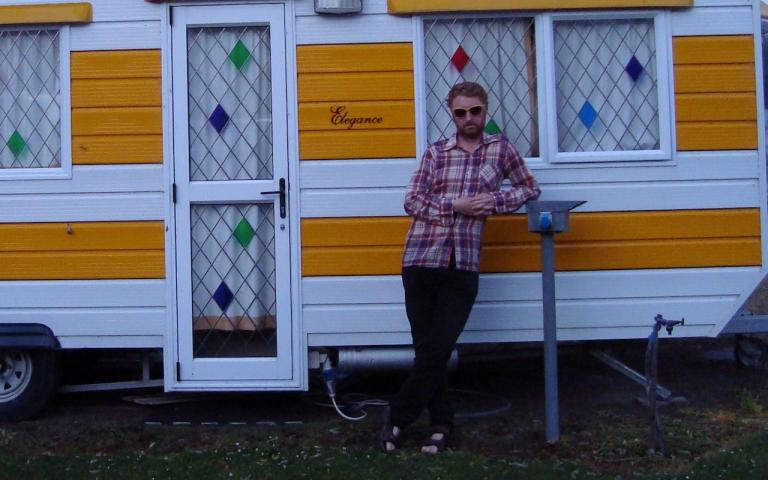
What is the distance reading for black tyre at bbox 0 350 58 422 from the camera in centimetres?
590

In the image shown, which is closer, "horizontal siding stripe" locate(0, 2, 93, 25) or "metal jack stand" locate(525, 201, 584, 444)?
"metal jack stand" locate(525, 201, 584, 444)

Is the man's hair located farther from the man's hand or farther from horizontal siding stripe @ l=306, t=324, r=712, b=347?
horizontal siding stripe @ l=306, t=324, r=712, b=347

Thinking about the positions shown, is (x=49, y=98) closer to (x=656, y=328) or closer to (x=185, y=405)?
(x=185, y=405)

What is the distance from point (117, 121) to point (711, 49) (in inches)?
135

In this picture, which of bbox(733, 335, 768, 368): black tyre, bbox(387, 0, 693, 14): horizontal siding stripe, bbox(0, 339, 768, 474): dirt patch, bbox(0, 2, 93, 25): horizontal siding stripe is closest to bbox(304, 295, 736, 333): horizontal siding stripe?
bbox(0, 339, 768, 474): dirt patch

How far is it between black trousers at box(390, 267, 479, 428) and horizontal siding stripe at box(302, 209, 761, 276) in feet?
2.00

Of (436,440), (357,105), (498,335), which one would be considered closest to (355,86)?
(357,105)

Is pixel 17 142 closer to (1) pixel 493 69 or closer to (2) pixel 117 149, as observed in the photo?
(2) pixel 117 149

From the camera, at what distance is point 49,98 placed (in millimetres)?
5855

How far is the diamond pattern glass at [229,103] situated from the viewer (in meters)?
5.80

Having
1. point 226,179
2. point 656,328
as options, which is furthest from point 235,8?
point 656,328

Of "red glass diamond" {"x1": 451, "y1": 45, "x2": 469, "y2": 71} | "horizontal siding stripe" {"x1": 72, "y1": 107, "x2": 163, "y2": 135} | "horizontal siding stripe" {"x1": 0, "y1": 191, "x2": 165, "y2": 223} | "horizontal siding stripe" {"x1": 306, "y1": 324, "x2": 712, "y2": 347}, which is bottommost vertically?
"horizontal siding stripe" {"x1": 306, "y1": 324, "x2": 712, "y2": 347}

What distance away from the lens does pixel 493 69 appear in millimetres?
5852

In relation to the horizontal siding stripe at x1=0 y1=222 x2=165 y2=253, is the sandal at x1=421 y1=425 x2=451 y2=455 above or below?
below
